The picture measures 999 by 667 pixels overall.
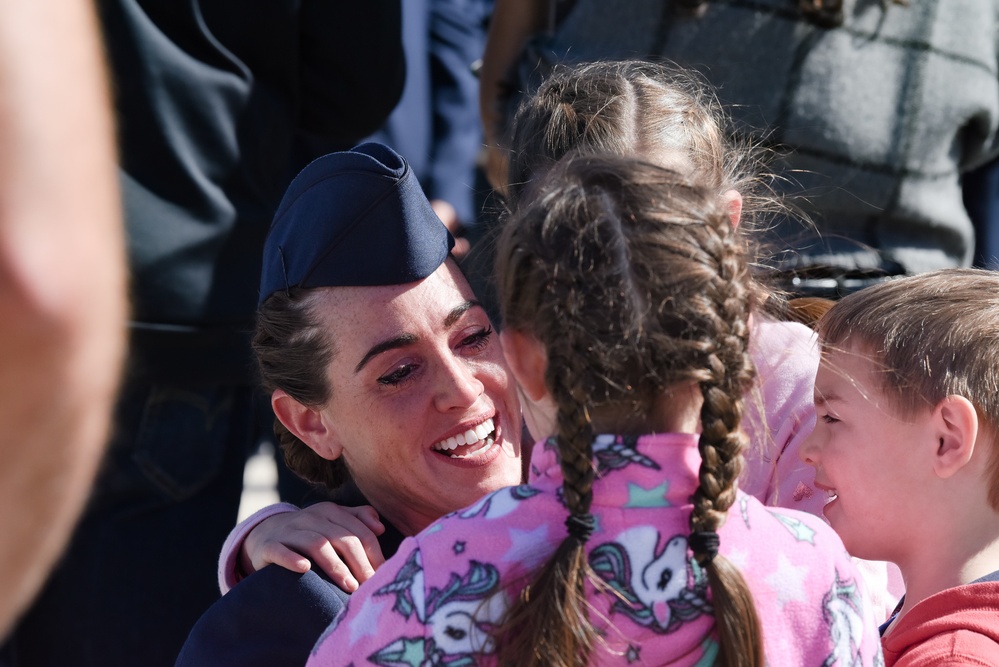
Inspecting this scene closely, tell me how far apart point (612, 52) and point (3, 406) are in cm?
182

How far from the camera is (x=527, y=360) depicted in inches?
53.3

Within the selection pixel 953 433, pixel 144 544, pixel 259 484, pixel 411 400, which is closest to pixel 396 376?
pixel 411 400

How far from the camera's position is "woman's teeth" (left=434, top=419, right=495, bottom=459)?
6.23 ft

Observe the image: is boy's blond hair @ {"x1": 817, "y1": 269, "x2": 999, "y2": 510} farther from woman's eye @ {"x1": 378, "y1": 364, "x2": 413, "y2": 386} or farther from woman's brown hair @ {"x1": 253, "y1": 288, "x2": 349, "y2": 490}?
woman's brown hair @ {"x1": 253, "y1": 288, "x2": 349, "y2": 490}

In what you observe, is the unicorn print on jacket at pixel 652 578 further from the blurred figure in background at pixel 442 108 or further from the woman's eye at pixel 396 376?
the blurred figure in background at pixel 442 108

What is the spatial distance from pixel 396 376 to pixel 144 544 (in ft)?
3.46

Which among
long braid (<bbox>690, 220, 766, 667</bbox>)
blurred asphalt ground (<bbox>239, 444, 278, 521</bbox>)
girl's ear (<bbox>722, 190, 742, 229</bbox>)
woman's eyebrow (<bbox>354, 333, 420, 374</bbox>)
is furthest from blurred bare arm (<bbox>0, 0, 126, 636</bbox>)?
blurred asphalt ground (<bbox>239, 444, 278, 521</bbox>)

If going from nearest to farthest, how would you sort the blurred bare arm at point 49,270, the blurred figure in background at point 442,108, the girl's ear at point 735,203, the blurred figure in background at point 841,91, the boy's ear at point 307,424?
the blurred bare arm at point 49,270
the girl's ear at point 735,203
the boy's ear at point 307,424
the blurred figure in background at point 841,91
the blurred figure in background at point 442,108

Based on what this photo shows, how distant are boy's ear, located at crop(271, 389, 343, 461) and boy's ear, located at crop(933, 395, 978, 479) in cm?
89

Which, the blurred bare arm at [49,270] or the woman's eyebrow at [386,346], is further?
the woman's eyebrow at [386,346]

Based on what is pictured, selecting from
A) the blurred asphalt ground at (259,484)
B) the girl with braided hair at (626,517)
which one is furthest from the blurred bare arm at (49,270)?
the blurred asphalt ground at (259,484)

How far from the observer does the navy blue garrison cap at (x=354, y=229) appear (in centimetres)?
187

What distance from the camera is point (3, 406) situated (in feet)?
2.82

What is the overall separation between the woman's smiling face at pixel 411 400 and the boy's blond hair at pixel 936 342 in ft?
1.81
